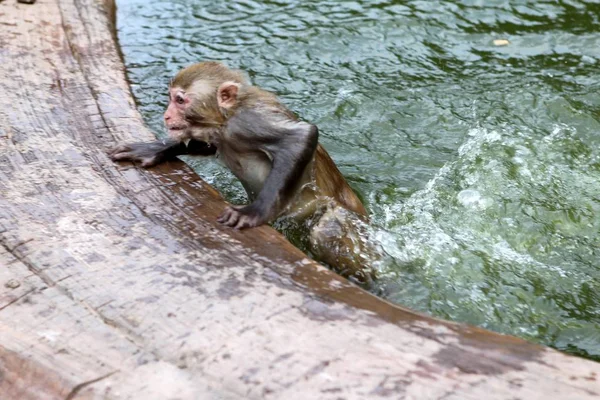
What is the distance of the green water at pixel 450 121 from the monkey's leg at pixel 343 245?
108 millimetres

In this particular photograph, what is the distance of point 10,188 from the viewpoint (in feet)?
13.5

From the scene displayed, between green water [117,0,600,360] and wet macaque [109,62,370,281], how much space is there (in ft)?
0.95

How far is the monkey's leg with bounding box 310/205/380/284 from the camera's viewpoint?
467 centimetres

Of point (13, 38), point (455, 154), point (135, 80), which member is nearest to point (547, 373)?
point (455, 154)

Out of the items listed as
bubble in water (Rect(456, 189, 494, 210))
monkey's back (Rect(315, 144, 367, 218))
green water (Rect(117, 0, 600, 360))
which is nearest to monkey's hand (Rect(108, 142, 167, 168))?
monkey's back (Rect(315, 144, 367, 218))

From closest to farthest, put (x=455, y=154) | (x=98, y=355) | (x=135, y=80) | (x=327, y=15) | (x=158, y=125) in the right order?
1. (x=98, y=355)
2. (x=455, y=154)
3. (x=158, y=125)
4. (x=135, y=80)
5. (x=327, y=15)

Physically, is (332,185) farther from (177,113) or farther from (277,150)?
(177,113)

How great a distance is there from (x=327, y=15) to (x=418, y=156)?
2.95 m

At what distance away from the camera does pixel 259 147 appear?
4.76 m

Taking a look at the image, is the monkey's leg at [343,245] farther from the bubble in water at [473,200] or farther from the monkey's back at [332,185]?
the bubble in water at [473,200]

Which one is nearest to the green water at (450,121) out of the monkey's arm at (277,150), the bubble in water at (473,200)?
the bubble in water at (473,200)

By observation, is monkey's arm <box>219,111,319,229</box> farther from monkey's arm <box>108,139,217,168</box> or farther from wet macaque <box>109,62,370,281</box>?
monkey's arm <box>108,139,217,168</box>

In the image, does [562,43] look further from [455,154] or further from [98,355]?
[98,355]

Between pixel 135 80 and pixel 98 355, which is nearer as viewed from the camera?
pixel 98 355
